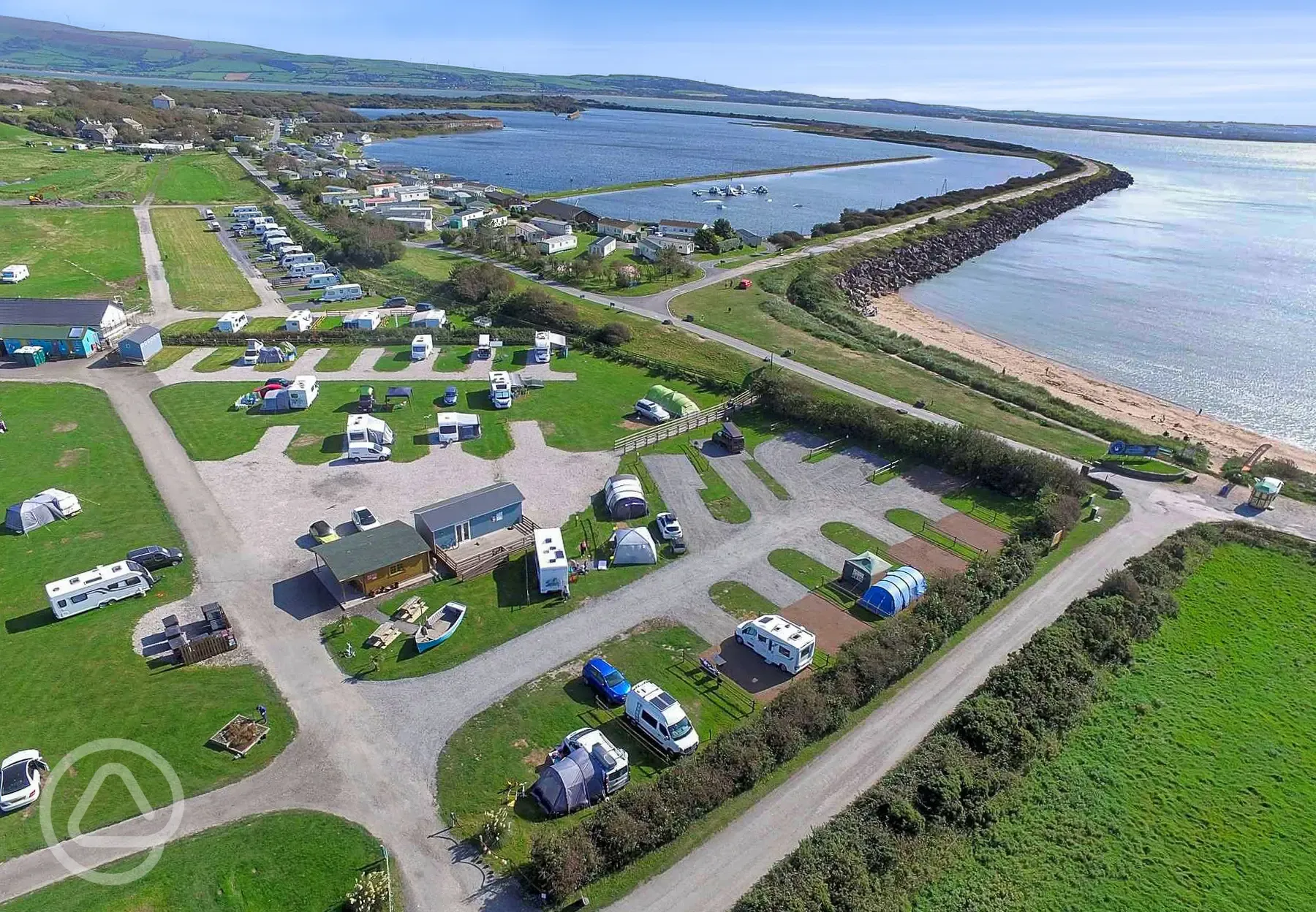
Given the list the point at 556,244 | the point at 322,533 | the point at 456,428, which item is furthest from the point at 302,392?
the point at 556,244

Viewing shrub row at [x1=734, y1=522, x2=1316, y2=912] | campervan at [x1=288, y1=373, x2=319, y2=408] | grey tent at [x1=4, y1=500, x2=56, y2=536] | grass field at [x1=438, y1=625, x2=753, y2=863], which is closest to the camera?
shrub row at [x1=734, y1=522, x2=1316, y2=912]

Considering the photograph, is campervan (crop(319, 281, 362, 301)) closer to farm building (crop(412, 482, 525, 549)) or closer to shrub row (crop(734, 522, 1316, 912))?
farm building (crop(412, 482, 525, 549))

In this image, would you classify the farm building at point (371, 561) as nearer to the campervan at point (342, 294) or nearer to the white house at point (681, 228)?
the campervan at point (342, 294)

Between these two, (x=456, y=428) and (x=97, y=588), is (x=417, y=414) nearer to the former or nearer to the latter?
(x=456, y=428)

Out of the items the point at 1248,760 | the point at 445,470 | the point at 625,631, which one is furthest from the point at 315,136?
the point at 1248,760

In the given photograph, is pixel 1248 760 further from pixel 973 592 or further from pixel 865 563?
pixel 865 563

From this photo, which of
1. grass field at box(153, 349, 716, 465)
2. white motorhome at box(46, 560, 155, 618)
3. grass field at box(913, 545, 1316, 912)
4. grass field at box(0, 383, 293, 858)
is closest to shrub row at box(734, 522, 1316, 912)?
grass field at box(913, 545, 1316, 912)
